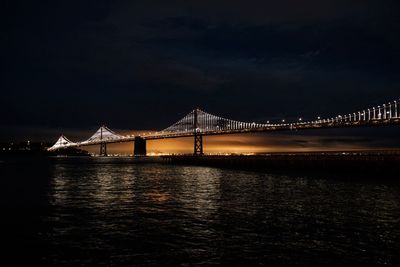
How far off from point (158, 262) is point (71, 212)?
9922mm

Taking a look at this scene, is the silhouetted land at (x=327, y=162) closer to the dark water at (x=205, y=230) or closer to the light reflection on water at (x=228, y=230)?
the light reflection on water at (x=228, y=230)

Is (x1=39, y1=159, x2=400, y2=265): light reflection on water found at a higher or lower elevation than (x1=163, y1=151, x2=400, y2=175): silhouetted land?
lower

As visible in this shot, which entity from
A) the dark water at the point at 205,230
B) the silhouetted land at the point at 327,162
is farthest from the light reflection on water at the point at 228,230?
the silhouetted land at the point at 327,162

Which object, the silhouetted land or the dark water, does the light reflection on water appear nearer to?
the dark water

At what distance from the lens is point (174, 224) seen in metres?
15.9

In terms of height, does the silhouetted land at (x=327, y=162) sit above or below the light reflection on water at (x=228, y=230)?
above

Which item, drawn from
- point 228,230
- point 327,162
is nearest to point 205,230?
point 228,230

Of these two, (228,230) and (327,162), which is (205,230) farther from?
(327,162)

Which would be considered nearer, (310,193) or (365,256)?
(365,256)

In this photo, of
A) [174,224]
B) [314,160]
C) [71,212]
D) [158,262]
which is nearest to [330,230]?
[174,224]

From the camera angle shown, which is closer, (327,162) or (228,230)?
(228,230)

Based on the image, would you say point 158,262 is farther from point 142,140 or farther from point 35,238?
point 142,140

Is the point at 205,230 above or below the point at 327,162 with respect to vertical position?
below

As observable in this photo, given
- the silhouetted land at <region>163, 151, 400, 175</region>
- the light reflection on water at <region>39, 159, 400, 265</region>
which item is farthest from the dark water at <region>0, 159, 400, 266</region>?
the silhouetted land at <region>163, 151, 400, 175</region>
